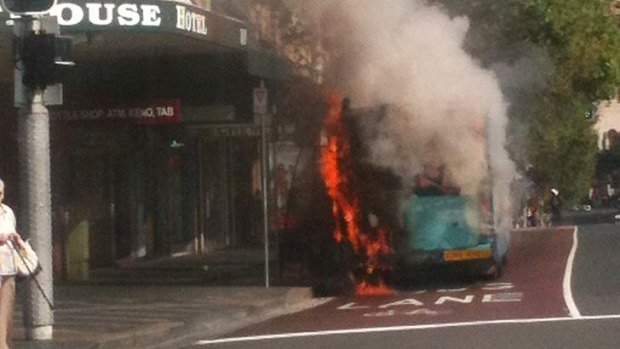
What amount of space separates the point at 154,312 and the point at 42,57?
5035mm

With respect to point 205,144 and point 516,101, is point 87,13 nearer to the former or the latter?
point 205,144

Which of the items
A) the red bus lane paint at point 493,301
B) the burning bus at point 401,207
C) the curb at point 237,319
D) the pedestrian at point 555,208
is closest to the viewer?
the curb at point 237,319

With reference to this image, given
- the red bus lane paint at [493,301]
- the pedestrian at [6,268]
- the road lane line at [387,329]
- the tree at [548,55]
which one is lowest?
the road lane line at [387,329]

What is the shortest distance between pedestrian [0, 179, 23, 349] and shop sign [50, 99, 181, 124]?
1062cm

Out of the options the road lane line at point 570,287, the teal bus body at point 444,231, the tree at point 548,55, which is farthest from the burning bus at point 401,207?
the tree at point 548,55

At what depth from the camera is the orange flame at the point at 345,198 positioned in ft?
79.2

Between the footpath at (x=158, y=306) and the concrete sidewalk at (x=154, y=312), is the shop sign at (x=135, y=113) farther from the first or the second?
the concrete sidewalk at (x=154, y=312)

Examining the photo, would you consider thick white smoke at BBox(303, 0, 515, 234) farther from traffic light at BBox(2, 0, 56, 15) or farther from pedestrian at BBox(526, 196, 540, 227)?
pedestrian at BBox(526, 196, 540, 227)

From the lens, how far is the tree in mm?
34188

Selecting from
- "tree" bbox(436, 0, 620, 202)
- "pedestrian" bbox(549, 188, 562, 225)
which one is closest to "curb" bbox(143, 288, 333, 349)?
"tree" bbox(436, 0, 620, 202)

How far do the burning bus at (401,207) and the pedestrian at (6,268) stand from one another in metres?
9.71

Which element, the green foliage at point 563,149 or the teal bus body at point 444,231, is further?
the green foliage at point 563,149

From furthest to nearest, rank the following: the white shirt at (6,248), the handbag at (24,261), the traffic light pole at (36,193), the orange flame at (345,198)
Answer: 1. the orange flame at (345,198)
2. the traffic light pole at (36,193)
3. the handbag at (24,261)
4. the white shirt at (6,248)

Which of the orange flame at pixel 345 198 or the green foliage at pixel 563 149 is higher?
the green foliage at pixel 563 149
